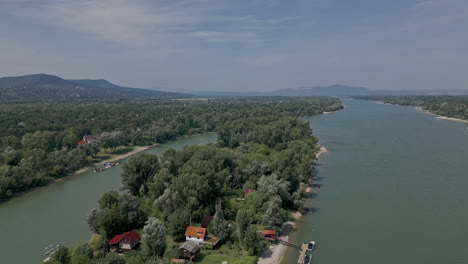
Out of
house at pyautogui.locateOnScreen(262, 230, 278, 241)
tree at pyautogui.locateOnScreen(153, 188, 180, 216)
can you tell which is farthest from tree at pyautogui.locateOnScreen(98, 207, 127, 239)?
house at pyautogui.locateOnScreen(262, 230, 278, 241)

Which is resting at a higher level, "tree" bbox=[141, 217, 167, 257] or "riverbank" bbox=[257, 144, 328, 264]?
"tree" bbox=[141, 217, 167, 257]

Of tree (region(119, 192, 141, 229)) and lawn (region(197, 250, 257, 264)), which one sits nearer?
lawn (region(197, 250, 257, 264))

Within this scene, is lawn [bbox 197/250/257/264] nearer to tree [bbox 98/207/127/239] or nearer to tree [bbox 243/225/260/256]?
tree [bbox 243/225/260/256]

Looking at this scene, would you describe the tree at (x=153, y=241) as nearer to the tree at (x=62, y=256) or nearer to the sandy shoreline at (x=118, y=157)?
the tree at (x=62, y=256)

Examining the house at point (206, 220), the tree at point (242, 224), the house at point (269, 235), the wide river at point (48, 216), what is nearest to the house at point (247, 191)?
the house at point (269, 235)

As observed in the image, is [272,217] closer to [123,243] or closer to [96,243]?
[123,243]

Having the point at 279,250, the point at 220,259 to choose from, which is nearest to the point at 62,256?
the point at 220,259
